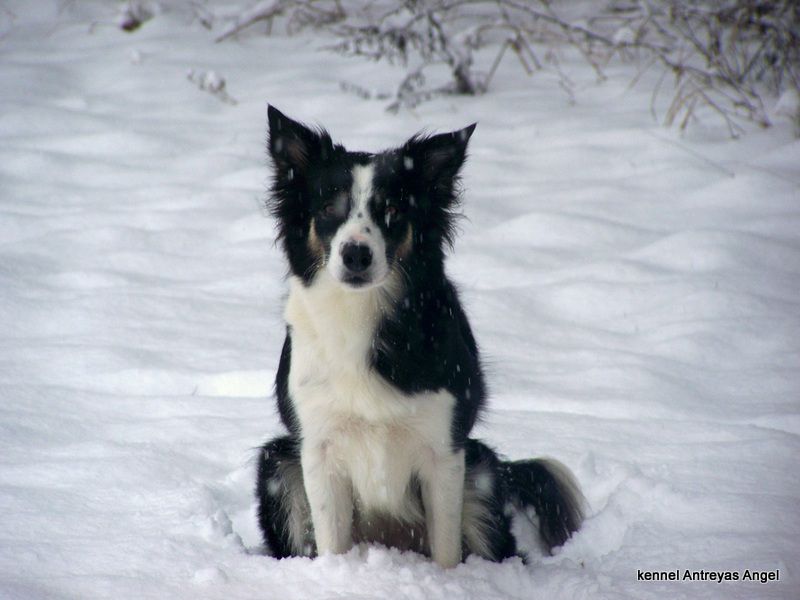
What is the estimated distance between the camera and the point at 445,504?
2.77 metres

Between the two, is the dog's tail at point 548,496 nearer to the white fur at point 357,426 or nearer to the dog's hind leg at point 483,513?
the dog's hind leg at point 483,513

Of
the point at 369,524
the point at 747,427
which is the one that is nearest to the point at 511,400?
the point at 747,427

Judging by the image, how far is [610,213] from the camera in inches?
250

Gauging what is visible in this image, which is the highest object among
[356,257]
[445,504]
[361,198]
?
[361,198]

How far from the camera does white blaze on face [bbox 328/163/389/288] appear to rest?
8.55ft

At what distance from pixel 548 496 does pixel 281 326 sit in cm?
240

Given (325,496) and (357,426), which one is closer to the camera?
(357,426)

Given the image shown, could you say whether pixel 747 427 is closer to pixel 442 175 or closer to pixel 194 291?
pixel 442 175

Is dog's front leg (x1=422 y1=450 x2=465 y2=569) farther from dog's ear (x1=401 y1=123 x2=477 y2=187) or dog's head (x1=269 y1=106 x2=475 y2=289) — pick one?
dog's ear (x1=401 y1=123 x2=477 y2=187)

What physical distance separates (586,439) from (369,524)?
1.21 meters

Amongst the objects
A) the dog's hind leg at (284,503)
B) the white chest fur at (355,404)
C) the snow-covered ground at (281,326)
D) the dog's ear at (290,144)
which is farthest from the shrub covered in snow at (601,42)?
the dog's hind leg at (284,503)

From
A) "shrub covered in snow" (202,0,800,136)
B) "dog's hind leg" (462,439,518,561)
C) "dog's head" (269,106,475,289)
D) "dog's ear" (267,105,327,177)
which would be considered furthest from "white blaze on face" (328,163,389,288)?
"shrub covered in snow" (202,0,800,136)

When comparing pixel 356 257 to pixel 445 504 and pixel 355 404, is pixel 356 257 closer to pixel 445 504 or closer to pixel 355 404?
pixel 355 404

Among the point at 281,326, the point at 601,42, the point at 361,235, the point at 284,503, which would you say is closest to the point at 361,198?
the point at 361,235
